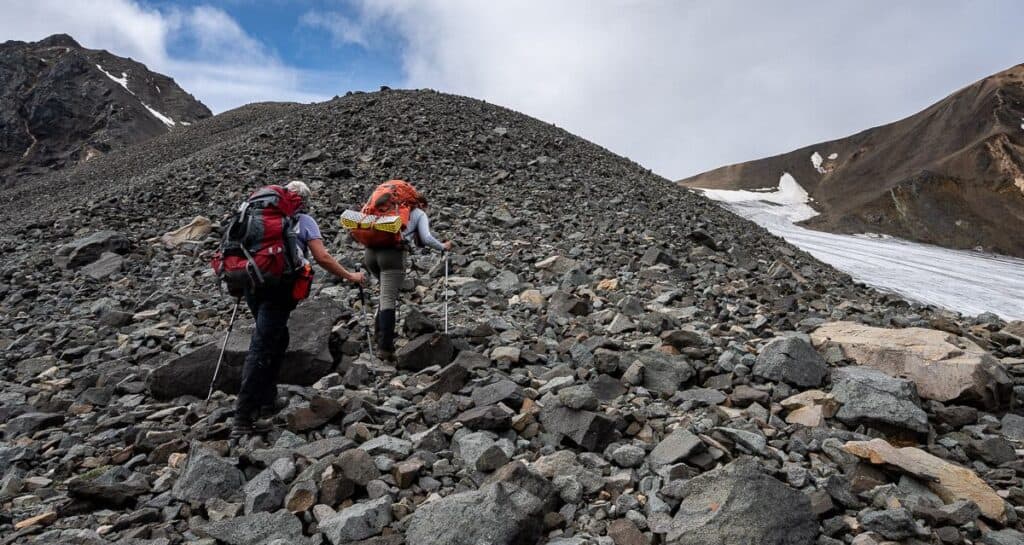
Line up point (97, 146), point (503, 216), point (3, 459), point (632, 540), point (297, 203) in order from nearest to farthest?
1. point (632, 540)
2. point (3, 459)
3. point (297, 203)
4. point (503, 216)
5. point (97, 146)

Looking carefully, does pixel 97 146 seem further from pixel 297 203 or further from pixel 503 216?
pixel 297 203

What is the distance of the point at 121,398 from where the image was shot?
20.0 feet

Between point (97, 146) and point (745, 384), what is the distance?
9462cm

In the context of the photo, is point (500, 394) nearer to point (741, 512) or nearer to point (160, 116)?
point (741, 512)

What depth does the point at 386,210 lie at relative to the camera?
6.99 metres

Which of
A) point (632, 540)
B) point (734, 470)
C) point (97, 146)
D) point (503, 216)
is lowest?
point (632, 540)

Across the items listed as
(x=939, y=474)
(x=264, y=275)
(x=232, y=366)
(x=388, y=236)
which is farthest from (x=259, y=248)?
(x=939, y=474)

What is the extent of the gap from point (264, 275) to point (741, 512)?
4242 mm

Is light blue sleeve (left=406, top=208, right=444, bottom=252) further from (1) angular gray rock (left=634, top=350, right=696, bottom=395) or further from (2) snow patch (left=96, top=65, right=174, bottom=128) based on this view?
(2) snow patch (left=96, top=65, right=174, bottom=128)

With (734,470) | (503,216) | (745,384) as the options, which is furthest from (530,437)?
(503,216)

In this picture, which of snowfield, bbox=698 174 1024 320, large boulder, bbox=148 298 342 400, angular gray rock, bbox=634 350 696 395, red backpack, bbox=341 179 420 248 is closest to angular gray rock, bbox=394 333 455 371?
large boulder, bbox=148 298 342 400

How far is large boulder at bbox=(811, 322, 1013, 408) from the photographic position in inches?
219

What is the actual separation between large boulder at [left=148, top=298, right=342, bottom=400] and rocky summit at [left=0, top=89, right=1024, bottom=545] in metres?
0.02

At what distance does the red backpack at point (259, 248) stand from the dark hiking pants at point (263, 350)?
6.7 inches
